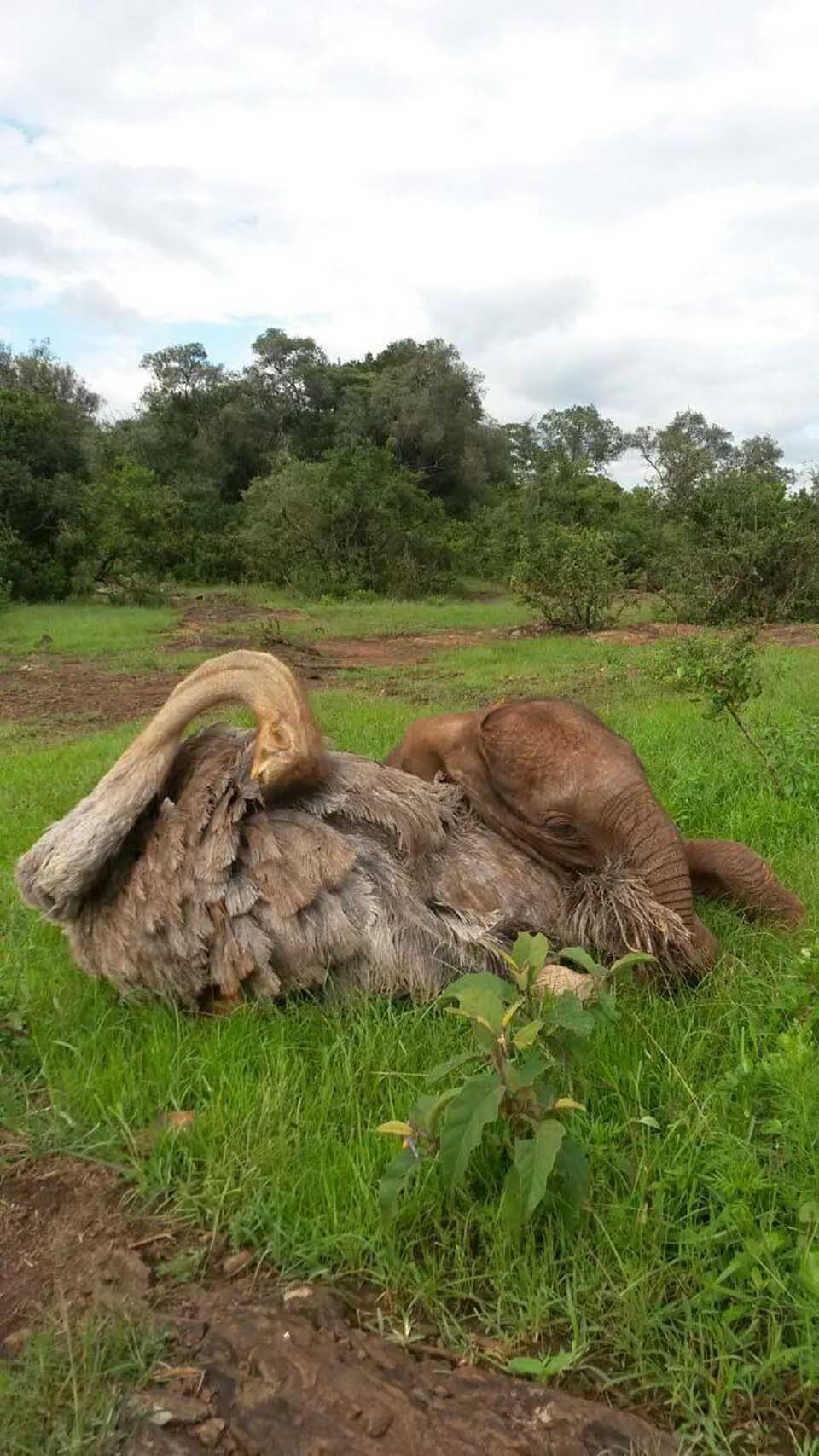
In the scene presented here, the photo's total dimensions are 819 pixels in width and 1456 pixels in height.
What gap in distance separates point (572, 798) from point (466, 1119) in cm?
143

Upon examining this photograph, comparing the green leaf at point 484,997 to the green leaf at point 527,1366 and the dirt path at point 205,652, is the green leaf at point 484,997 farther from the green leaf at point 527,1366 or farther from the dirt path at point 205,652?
the dirt path at point 205,652

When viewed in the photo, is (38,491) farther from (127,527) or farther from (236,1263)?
(236,1263)

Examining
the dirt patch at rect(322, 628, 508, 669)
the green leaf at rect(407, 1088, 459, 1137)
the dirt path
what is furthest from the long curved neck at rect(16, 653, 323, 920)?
the dirt patch at rect(322, 628, 508, 669)

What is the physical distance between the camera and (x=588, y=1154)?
2.34 meters

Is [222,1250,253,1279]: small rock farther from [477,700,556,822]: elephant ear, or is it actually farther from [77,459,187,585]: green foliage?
[77,459,187,585]: green foliage

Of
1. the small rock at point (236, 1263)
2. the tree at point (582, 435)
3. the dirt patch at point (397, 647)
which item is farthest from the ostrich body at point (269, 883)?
the tree at point (582, 435)

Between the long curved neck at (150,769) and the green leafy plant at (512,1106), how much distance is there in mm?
1102

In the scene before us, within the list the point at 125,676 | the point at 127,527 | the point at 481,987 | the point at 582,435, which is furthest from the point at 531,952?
the point at 582,435

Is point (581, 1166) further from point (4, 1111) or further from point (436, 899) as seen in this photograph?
point (4, 1111)

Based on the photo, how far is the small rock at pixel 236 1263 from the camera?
2.17 meters

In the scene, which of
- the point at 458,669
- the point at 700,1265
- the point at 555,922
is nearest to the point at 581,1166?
the point at 700,1265

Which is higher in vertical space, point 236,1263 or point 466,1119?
point 466,1119

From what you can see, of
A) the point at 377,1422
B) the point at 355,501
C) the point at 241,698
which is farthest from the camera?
the point at 355,501

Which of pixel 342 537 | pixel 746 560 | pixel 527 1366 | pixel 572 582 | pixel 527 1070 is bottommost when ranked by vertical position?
pixel 527 1366
